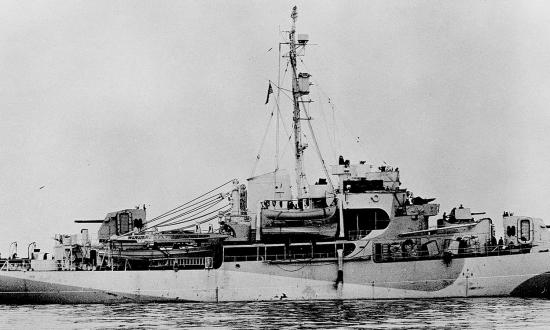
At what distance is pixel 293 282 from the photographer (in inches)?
1315

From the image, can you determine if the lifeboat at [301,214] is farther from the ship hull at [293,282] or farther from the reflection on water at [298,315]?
the reflection on water at [298,315]

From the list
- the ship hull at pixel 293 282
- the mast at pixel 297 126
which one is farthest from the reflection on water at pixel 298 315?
the mast at pixel 297 126

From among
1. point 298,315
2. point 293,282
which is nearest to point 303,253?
point 293,282

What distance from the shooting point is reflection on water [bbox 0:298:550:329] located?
2322cm

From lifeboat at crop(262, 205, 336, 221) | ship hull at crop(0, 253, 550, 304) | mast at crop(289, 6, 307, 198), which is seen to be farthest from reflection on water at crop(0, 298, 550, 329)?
mast at crop(289, 6, 307, 198)

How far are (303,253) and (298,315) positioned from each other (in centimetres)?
778

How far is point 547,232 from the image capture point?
3316 cm

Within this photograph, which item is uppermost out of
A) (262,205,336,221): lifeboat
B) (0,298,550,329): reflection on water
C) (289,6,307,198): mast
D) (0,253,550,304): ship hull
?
(289,6,307,198): mast

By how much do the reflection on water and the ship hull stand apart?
44.2 inches

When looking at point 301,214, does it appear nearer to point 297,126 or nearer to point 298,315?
point 297,126

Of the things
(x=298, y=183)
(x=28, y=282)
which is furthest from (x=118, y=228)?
(x=298, y=183)

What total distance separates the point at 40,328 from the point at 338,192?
48.6ft

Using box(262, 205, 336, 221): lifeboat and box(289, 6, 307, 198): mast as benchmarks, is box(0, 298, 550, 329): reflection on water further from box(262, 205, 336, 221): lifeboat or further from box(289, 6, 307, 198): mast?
box(289, 6, 307, 198): mast

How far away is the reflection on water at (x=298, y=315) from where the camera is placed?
23.2m
